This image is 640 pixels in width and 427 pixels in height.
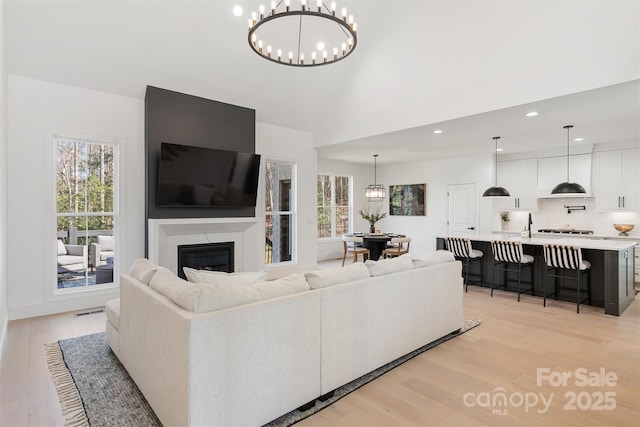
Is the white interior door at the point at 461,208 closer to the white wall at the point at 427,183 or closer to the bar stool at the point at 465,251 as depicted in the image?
the white wall at the point at 427,183

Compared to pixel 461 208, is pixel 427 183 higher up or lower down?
higher up

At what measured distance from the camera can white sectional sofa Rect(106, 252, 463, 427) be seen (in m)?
1.84

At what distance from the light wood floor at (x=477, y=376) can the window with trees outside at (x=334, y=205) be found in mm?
5335

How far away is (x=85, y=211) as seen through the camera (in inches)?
186

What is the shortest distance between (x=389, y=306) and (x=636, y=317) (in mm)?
3789

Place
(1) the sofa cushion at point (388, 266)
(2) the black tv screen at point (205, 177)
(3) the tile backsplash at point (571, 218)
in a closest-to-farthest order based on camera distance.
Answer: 1. (1) the sofa cushion at point (388, 266)
2. (2) the black tv screen at point (205, 177)
3. (3) the tile backsplash at point (571, 218)

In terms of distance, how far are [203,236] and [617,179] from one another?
7.51 metres

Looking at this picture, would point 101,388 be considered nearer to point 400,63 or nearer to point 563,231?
point 400,63

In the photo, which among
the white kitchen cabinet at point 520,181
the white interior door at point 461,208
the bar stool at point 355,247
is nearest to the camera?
the white kitchen cabinet at point 520,181

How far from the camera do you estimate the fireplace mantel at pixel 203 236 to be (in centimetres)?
476

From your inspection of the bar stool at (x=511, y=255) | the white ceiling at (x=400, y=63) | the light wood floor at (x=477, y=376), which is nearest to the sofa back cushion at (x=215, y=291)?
the light wood floor at (x=477, y=376)

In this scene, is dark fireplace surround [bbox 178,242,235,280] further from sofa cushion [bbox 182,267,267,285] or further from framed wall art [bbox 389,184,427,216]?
framed wall art [bbox 389,184,427,216]

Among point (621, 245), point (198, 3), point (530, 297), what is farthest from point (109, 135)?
point (621, 245)

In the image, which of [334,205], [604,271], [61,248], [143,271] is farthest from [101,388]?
[334,205]
